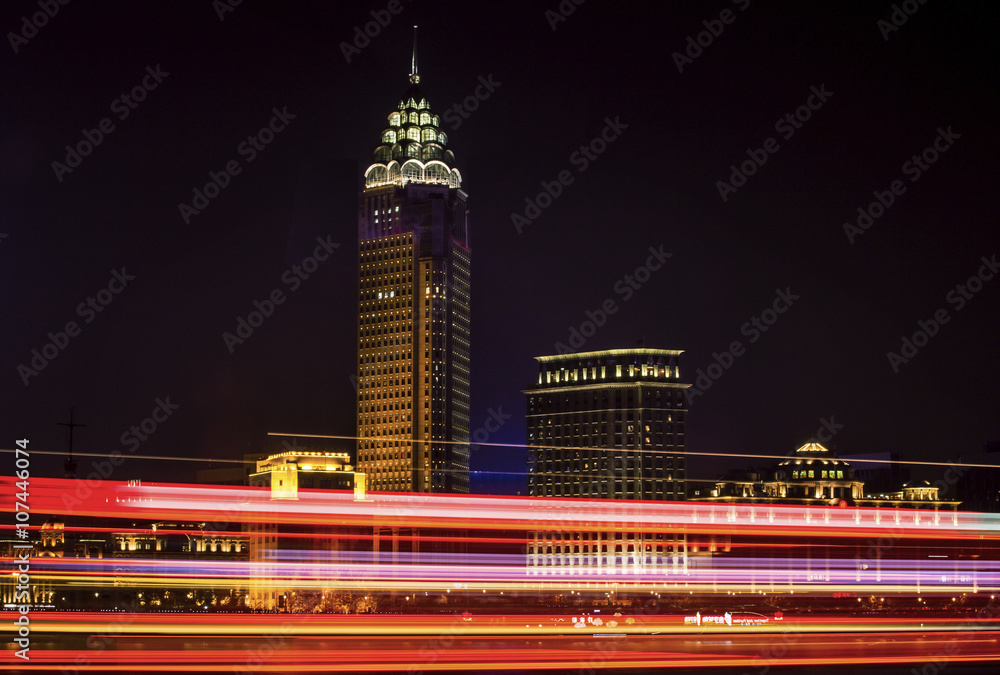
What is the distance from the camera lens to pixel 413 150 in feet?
404

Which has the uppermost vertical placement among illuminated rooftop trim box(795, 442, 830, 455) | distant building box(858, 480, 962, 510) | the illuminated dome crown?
the illuminated dome crown

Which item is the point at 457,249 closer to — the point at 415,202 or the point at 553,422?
the point at 415,202

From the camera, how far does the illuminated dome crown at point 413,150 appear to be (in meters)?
121

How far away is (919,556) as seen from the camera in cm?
3806

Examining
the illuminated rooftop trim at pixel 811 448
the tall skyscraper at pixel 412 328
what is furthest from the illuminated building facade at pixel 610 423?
the illuminated rooftop trim at pixel 811 448

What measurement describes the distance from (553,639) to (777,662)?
5345 mm

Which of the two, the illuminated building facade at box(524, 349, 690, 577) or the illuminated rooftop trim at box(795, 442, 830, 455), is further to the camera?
the illuminated rooftop trim at box(795, 442, 830, 455)

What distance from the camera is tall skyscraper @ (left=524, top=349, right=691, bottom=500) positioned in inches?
4648

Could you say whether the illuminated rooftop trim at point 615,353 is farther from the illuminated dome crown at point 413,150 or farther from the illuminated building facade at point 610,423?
the illuminated dome crown at point 413,150

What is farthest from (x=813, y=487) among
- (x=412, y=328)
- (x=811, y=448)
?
(x=412, y=328)

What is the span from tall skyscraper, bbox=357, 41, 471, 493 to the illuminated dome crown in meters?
0.20

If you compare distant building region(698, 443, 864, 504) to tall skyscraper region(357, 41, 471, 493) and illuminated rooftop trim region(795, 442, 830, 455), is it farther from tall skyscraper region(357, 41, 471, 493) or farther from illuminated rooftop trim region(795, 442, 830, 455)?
tall skyscraper region(357, 41, 471, 493)

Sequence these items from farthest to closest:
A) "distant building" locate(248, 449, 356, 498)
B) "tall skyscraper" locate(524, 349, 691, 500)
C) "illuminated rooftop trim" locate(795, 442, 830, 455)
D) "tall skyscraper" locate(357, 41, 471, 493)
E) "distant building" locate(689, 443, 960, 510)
Result: 1. "illuminated rooftop trim" locate(795, 442, 830, 455)
2. "distant building" locate(689, 443, 960, 510)
3. "tall skyscraper" locate(524, 349, 691, 500)
4. "tall skyscraper" locate(357, 41, 471, 493)
5. "distant building" locate(248, 449, 356, 498)

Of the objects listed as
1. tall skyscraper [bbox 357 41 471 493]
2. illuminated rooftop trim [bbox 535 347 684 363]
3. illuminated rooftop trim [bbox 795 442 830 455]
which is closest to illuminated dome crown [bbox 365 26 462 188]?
tall skyscraper [bbox 357 41 471 493]
